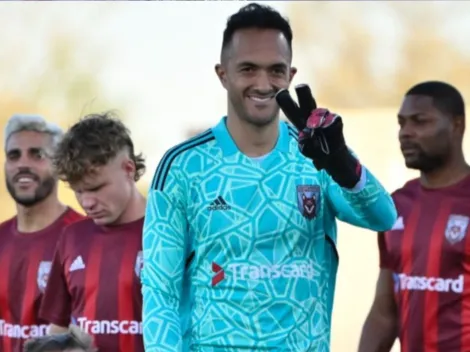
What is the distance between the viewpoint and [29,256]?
206 inches

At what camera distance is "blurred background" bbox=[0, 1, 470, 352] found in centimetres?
618

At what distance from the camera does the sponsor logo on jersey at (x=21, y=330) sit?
5004mm

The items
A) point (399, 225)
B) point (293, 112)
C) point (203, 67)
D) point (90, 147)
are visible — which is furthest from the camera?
point (203, 67)

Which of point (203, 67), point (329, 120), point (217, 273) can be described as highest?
point (203, 67)

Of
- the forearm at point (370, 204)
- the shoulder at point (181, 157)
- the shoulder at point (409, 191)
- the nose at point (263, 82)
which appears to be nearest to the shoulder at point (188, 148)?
the shoulder at point (181, 157)

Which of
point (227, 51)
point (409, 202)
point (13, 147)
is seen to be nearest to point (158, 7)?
point (13, 147)

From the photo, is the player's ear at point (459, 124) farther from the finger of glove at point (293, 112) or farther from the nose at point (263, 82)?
the finger of glove at point (293, 112)

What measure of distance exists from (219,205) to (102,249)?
1324 mm

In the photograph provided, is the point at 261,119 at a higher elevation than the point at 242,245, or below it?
higher

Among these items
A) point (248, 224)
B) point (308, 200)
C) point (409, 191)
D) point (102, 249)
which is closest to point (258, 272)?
point (248, 224)

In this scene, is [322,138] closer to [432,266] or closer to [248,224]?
[248,224]

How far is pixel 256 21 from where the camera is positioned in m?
3.44

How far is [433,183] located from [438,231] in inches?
9.2

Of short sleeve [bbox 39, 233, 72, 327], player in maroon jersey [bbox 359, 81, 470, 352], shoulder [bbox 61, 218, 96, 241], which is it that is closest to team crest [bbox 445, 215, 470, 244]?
player in maroon jersey [bbox 359, 81, 470, 352]
